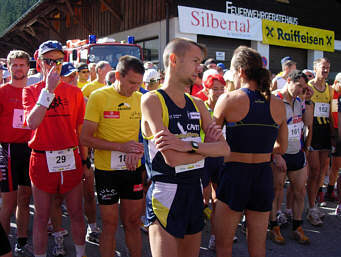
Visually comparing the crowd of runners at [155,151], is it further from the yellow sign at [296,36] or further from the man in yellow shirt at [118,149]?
the yellow sign at [296,36]

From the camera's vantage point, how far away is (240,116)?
263 centimetres

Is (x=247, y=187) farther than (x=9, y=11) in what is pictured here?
No

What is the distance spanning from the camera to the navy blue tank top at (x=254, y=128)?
262 cm

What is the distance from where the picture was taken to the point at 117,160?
2.97 m

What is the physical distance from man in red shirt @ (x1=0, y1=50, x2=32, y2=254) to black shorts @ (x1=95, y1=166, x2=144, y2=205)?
1.09 m

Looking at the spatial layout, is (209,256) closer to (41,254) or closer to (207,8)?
(41,254)

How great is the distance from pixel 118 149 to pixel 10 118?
1.45 metres

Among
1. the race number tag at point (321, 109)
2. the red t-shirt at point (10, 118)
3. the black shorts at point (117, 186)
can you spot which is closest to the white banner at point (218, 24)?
the race number tag at point (321, 109)

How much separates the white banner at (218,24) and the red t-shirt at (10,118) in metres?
10.8

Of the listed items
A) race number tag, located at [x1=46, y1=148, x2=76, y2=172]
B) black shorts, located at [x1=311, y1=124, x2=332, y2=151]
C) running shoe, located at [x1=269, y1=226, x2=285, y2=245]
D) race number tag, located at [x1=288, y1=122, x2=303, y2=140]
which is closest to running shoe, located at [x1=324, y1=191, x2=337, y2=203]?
black shorts, located at [x1=311, y1=124, x2=332, y2=151]

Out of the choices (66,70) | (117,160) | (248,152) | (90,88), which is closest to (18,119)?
(66,70)

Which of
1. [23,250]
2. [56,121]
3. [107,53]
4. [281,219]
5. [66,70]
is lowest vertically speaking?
[23,250]

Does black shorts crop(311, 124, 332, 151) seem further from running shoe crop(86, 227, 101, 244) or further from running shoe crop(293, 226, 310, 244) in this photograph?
running shoe crop(86, 227, 101, 244)

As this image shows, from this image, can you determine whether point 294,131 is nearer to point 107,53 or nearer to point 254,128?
point 254,128
